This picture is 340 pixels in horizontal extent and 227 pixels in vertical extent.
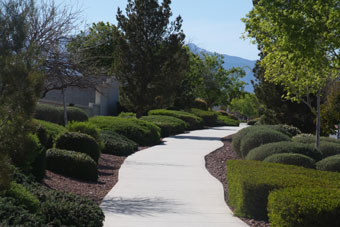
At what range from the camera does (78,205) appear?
722 cm

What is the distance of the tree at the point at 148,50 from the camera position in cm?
3167

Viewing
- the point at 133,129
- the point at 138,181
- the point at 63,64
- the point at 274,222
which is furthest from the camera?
the point at 133,129

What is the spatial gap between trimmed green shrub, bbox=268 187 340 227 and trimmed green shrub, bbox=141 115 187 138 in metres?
23.4

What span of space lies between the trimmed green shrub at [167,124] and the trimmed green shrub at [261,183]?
20.8 meters

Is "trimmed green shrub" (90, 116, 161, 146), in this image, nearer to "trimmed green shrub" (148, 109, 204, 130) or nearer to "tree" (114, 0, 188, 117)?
"tree" (114, 0, 188, 117)

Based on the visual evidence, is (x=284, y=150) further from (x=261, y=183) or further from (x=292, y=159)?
(x=261, y=183)

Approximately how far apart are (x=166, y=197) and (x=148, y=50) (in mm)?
21989

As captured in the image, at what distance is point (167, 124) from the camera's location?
31.7 meters

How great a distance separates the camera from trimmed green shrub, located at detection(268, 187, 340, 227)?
7.03 meters

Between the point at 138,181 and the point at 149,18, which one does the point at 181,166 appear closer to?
the point at 138,181

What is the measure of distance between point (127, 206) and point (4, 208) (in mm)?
3851

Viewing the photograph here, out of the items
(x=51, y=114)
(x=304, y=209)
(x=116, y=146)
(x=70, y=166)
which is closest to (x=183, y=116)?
(x=51, y=114)

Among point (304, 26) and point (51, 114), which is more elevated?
point (304, 26)

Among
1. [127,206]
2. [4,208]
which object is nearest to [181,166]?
[127,206]
